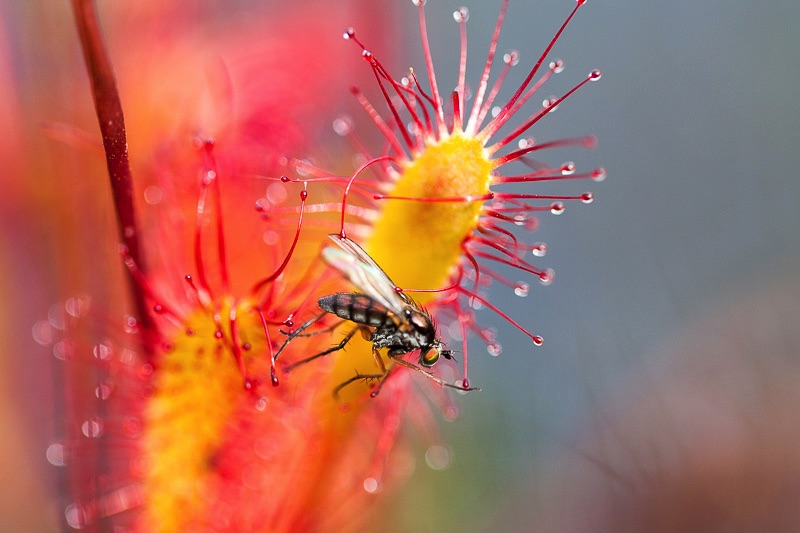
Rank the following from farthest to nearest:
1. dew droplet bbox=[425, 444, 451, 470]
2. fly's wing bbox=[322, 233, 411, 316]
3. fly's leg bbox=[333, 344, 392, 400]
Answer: dew droplet bbox=[425, 444, 451, 470], fly's leg bbox=[333, 344, 392, 400], fly's wing bbox=[322, 233, 411, 316]

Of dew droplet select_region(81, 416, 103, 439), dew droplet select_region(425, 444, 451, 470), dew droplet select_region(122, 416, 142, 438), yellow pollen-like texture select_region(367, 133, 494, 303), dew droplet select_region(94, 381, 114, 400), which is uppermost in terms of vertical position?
yellow pollen-like texture select_region(367, 133, 494, 303)

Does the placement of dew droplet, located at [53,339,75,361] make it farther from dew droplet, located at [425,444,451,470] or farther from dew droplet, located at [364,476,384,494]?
dew droplet, located at [425,444,451,470]

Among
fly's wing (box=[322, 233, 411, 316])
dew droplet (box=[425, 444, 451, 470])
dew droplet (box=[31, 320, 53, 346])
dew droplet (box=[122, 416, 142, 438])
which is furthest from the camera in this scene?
dew droplet (box=[425, 444, 451, 470])

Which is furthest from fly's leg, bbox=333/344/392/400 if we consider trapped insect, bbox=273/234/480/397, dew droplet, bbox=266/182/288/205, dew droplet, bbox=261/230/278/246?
dew droplet, bbox=266/182/288/205

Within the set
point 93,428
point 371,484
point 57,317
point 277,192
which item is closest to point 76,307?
point 57,317

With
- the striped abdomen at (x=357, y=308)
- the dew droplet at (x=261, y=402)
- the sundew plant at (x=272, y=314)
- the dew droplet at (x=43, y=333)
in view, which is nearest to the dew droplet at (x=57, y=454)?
the sundew plant at (x=272, y=314)

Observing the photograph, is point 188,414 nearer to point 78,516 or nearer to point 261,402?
point 261,402

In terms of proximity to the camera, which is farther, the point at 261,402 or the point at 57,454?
the point at 57,454
